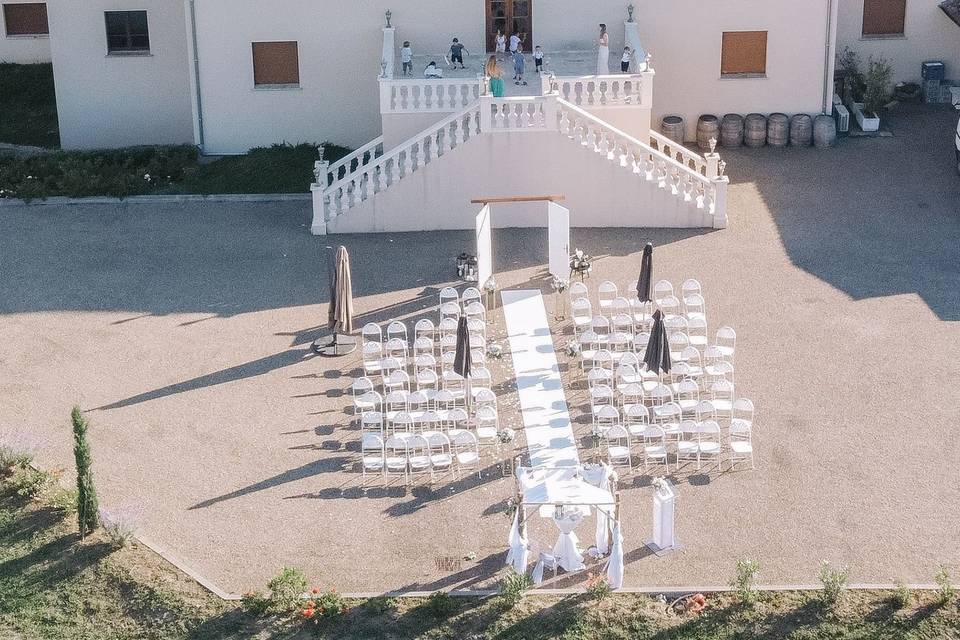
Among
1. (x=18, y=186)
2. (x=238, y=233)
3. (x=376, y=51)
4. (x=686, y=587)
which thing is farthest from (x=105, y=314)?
(x=686, y=587)

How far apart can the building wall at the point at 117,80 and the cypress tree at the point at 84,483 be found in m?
18.5

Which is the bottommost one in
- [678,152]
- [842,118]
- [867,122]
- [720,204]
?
[720,204]

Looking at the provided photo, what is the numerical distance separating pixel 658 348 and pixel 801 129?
1444cm

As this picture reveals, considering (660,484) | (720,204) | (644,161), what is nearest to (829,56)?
(720,204)

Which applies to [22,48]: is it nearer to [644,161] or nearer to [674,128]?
[674,128]

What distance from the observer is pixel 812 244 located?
114 ft

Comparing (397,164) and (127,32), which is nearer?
(397,164)

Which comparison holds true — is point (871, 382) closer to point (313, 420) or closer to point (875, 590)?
point (875, 590)

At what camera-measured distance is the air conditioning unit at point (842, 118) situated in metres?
40.8

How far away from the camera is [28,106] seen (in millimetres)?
45281

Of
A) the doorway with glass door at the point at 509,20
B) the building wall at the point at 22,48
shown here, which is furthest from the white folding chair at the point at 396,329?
the building wall at the point at 22,48

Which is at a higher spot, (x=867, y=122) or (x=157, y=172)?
(x=867, y=122)

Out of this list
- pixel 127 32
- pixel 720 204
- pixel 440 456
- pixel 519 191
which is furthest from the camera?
pixel 127 32

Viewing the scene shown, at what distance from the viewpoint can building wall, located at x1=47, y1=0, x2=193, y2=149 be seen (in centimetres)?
4159
